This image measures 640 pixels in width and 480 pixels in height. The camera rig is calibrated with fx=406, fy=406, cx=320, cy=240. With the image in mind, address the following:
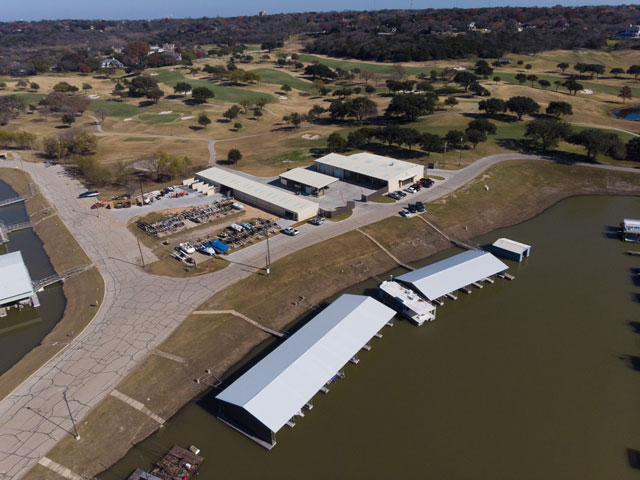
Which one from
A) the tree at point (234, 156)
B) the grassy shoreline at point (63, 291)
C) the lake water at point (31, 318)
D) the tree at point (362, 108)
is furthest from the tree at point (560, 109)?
the lake water at point (31, 318)

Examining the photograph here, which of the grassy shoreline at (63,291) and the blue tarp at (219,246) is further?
the blue tarp at (219,246)

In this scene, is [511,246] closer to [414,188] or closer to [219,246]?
[414,188]

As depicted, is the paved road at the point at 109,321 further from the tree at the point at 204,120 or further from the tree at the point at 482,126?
the tree at the point at 204,120

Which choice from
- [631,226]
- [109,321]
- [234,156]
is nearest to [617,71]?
[631,226]

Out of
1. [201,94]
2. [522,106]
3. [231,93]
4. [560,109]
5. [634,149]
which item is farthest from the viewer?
[231,93]

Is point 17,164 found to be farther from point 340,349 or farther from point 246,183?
point 340,349

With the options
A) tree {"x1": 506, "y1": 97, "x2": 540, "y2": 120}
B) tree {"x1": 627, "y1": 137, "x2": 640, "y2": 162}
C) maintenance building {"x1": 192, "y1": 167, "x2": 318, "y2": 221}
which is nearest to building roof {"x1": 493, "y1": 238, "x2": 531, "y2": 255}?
maintenance building {"x1": 192, "y1": 167, "x2": 318, "y2": 221}
